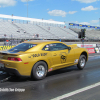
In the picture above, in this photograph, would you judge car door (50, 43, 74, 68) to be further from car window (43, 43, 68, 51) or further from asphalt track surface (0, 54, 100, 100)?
asphalt track surface (0, 54, 100, 100)

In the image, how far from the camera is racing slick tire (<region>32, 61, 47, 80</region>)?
554 centimetres

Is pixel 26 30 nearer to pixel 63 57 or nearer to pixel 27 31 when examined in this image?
pixel 27 31

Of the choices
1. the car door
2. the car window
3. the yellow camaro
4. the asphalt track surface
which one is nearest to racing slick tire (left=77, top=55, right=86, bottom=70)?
the yellow camaro

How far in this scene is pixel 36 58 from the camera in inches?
220

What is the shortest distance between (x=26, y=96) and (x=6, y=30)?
32.4 m

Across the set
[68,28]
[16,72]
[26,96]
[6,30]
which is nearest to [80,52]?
[16,72]

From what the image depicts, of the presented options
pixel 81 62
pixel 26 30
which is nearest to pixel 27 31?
pixel 26 30

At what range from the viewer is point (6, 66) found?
5340 mm

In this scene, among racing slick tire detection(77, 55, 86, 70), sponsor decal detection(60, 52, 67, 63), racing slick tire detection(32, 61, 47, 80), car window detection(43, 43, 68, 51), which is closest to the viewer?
racing slick tire detection(32, 61, 47, 80)

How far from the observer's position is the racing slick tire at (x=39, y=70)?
5.54 m

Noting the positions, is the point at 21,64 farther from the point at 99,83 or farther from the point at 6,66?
the point at 99,83

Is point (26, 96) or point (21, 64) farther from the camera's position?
point (21, 64)

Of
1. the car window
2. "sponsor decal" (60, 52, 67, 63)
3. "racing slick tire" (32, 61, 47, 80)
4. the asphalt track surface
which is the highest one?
the car window

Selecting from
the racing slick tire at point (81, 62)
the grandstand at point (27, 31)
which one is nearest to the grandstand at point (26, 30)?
the grandstand at point (27, 31)
